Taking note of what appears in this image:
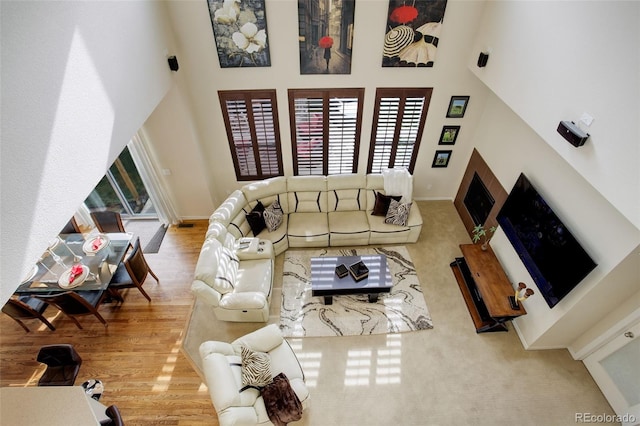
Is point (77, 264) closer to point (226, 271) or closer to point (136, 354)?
point (136, 354)

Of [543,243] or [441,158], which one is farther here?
[441,158]

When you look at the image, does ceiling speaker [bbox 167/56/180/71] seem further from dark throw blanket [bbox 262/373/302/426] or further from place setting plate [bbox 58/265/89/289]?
dark throw blanket [bbox 262/373/302/426]

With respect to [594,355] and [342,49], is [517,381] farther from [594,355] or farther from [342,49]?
[342,49]

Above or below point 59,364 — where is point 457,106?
above

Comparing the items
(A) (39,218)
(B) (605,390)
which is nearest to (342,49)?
(A) (39,218)

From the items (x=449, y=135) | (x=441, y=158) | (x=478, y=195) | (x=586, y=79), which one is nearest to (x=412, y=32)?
(x=449, y=135)

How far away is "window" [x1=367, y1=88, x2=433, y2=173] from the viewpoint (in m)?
5.38

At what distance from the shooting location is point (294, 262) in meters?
5.49

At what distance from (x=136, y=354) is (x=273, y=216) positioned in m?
2.69

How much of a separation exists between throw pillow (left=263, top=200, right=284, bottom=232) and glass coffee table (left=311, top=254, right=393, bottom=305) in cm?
94

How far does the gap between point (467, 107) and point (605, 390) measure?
14.1 feet

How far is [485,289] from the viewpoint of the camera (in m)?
4.55

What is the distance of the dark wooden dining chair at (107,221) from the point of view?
5.08 metres

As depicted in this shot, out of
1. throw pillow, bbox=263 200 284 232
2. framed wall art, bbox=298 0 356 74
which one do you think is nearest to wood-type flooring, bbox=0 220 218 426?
throw pillow, bbox=263 200 284 232
